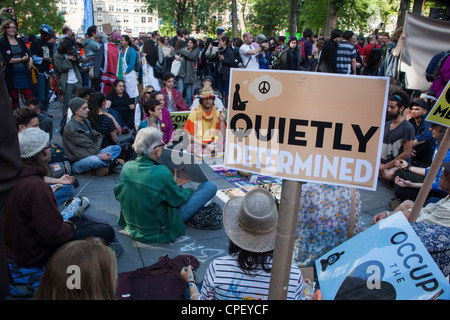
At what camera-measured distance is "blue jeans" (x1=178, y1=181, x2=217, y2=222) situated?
4.12m

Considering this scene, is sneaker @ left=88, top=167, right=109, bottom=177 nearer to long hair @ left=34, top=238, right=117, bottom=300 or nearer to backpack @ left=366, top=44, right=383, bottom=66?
long hair @ left=34, top=238, right=117, bottom=300

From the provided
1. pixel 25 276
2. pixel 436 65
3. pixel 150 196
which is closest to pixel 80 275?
pixel 25 276

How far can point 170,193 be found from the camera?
385cm

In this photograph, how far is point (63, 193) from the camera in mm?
4523

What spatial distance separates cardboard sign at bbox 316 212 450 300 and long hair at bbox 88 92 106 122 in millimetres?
4800

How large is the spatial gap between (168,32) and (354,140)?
143 feet

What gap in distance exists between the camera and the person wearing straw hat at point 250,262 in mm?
2082

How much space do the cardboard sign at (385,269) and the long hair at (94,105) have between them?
15.7 feet

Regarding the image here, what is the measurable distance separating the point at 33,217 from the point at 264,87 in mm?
2111

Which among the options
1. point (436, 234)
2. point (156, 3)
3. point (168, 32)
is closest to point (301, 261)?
point (436, 234)

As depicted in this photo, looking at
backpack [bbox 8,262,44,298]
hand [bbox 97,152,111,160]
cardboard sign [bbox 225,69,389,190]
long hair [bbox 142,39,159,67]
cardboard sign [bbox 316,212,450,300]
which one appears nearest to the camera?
cardboard sign [bbox 225,69,389,190]

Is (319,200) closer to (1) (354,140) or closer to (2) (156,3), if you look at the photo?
(1) (354,140)

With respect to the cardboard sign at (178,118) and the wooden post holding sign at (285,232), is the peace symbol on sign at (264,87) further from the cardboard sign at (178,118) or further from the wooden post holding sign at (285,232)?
the cardboard sign at (178,118)

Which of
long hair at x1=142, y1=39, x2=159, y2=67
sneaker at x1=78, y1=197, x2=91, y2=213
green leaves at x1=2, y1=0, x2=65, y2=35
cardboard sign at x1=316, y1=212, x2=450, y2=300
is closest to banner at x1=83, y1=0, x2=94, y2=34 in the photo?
long hair at x1=142, y1=39, x2=159, y2=67
